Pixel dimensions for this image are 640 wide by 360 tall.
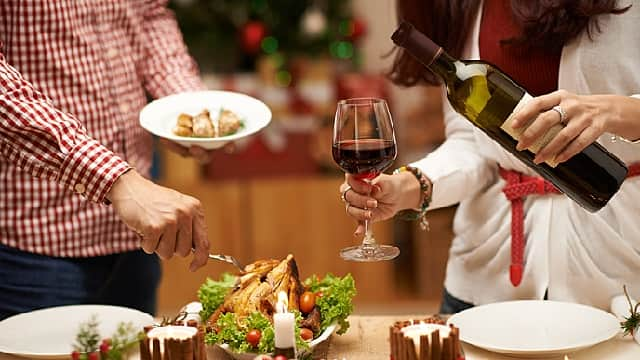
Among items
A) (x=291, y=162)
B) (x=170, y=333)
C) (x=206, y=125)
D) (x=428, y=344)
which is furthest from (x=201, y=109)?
Answer: (x=291, y=162)

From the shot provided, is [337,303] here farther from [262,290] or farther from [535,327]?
[535,327]

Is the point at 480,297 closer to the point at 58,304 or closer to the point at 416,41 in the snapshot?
the point at 416,41

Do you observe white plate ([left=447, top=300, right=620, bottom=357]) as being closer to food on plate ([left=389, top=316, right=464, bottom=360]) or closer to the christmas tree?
food on plate ([left=389, top=316, right=464, bottom=360])

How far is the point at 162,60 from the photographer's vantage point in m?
2.20

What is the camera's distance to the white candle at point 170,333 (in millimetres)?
1353

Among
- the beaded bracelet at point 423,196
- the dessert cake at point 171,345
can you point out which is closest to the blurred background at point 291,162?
the beaded bracelet at point 423,196

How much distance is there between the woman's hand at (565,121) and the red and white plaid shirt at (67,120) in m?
0.69

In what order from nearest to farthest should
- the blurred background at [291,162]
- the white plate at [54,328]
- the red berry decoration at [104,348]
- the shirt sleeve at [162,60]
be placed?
the red berry decoration at [104,348] → the white plate at [54,328] → the shirt sleeve at [162,60] → the blurred background at [291,162]

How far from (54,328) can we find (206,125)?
0.54 m

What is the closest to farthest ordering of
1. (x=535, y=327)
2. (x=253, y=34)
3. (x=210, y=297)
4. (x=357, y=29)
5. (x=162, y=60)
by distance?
(x=535, y=327), (x=210, y=297), (x=162, y=60), (x=253, y=34), (x=357, y=29)

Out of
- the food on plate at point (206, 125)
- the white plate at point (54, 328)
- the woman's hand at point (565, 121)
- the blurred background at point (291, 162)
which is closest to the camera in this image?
the woman's hand at point (565, 121)

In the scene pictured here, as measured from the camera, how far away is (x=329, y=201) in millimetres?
3879

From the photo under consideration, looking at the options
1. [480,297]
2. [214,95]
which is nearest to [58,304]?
[214,95]

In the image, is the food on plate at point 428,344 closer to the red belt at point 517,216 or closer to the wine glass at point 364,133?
the wine glass at point 364,133
